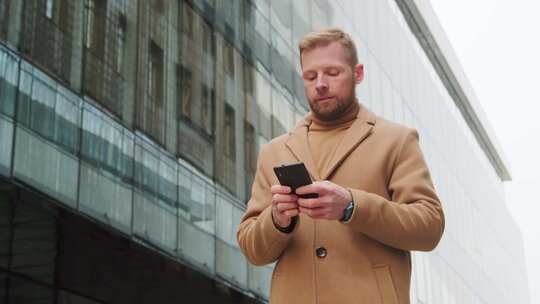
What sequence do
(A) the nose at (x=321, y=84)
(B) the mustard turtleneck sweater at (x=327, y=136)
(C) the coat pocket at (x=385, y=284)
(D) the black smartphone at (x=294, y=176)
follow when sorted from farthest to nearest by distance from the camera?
(B) the mustard turtleneck sweater at (x=327, y=136)
(A) the nose at (x=321, y=84)
(C) the coat pocket at (x=385, y=284)
(D) the black smartphone at (x=294, y=176)

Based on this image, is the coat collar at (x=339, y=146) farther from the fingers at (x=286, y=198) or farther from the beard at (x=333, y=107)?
the fingers at (x=286, y=198)

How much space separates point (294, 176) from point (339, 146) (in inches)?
20.2

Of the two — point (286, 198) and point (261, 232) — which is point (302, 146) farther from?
point (286, 198)

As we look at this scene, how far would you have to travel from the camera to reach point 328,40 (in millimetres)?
3012

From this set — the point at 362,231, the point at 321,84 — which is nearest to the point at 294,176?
the point at 362,231

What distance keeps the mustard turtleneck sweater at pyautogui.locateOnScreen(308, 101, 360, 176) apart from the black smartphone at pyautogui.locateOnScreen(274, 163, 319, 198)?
17.8 inches

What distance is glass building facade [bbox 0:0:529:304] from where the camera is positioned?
41.5 feet

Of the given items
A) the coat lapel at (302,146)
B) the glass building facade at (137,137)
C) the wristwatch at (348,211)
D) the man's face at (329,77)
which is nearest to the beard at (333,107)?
the man's face at (329,77)

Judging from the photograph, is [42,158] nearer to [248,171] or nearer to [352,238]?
[248,171]

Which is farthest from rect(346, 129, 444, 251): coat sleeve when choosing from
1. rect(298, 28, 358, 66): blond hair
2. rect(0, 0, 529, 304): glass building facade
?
rect(0, 0, 529, 304): glass building facade

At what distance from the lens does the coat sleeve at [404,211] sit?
2.73 meters

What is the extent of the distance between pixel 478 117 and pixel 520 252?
13.2 m

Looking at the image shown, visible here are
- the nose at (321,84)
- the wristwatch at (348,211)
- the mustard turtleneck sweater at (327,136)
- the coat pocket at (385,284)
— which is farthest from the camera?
the mustard turtleneck sweater at (327,136)

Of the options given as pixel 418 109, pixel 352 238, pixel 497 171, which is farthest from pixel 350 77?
pixel 497 171
